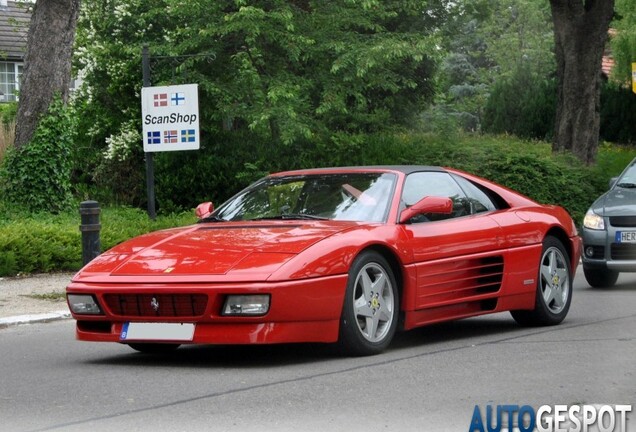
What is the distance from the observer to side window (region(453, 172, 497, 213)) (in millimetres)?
10211

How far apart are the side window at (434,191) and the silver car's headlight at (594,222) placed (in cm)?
482

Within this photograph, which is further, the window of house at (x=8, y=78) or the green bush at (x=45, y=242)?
the window of house at (x=8, y=78)

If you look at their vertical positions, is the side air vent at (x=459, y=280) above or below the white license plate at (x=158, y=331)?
above

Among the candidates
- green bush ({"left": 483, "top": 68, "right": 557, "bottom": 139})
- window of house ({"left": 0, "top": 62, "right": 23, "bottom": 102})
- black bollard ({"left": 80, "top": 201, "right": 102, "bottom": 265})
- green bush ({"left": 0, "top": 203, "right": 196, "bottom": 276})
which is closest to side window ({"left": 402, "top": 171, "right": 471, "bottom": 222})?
black bollard ({"left": 80, "top": 201, "right": 102, "bottom": 265})

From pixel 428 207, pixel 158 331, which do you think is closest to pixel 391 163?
pixel 428 207

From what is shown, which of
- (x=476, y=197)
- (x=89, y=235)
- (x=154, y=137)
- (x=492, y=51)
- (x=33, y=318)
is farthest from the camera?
(x=492, y=51)

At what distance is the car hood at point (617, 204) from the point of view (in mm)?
14500

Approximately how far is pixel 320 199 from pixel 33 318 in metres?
3.94

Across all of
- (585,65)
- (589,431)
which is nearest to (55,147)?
(585,65)

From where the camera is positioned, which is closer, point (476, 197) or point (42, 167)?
point (476, 197)

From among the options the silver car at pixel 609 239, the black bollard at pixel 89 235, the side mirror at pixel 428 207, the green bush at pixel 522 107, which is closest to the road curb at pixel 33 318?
the black bollard at pixel 89 235

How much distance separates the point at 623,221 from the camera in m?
14.4

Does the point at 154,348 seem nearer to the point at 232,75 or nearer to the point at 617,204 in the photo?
the point at 617,204

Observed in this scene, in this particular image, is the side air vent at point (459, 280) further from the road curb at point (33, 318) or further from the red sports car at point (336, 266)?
the road curb at point (33, 318)
